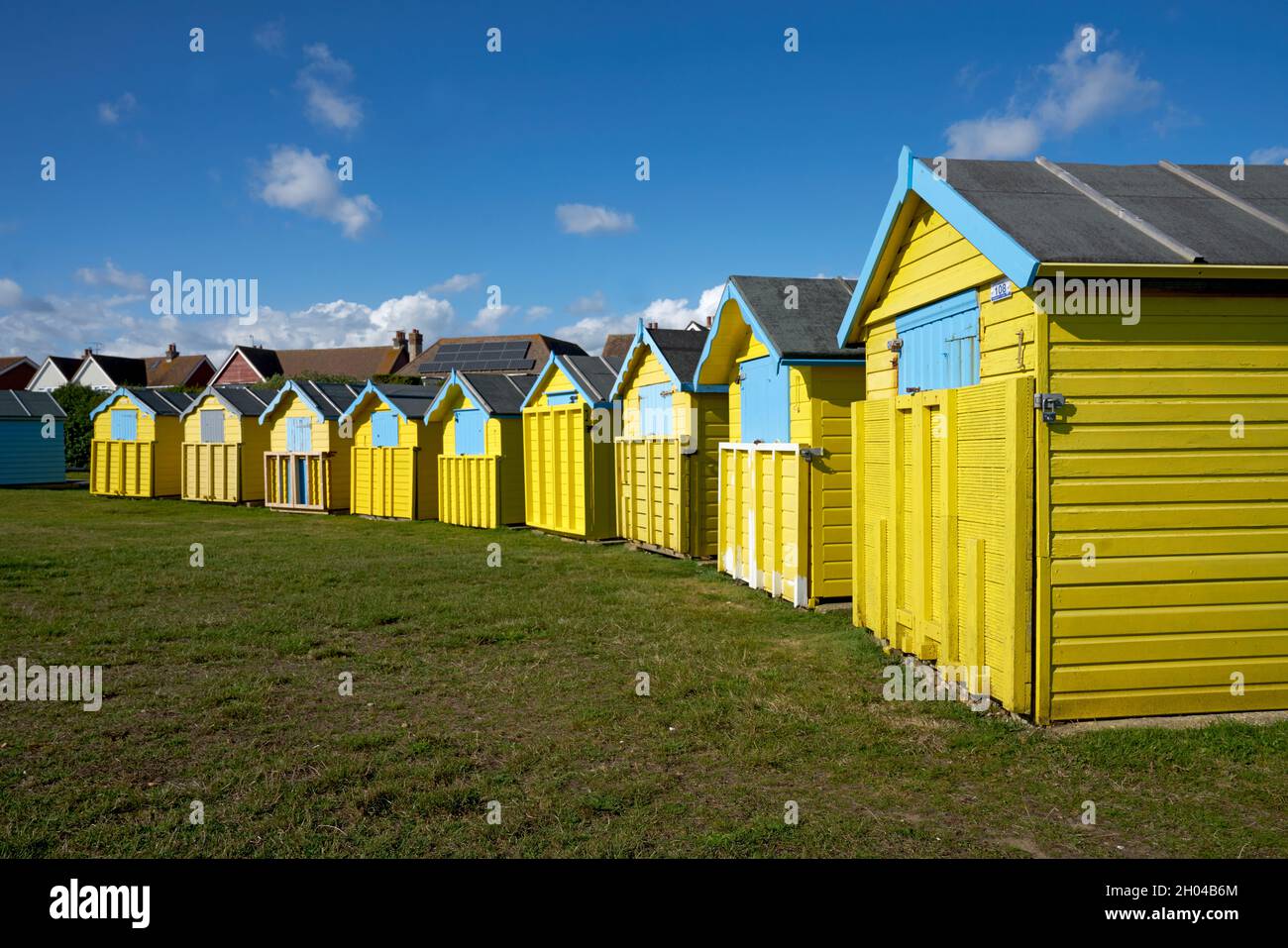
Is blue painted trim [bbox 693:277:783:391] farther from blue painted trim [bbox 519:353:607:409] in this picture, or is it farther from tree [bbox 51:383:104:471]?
tree [bbox 51:383:104:471]

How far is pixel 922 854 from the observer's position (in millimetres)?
4910

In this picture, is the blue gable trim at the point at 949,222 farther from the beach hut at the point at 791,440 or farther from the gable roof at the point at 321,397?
the gable roof at the point at 321,397

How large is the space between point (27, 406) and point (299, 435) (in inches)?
712

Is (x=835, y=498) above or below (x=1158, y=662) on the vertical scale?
above

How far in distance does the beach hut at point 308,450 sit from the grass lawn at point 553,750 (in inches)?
649

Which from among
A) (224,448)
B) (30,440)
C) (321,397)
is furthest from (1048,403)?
(30,440)

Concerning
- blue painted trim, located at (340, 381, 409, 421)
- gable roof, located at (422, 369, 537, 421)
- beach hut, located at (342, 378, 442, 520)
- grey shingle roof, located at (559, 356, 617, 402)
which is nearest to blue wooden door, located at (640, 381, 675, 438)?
grey shingle roof, located at (559, 356, 617, 402)

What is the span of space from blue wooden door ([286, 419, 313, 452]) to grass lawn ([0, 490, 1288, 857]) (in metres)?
17.5

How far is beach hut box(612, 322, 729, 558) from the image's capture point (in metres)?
16.4

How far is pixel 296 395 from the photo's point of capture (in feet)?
97.6

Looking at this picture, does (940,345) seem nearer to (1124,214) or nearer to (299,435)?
(1124,214)

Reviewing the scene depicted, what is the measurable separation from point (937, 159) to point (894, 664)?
4.49m
